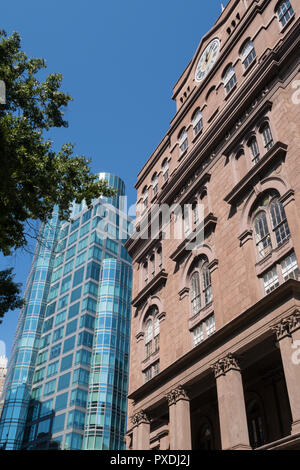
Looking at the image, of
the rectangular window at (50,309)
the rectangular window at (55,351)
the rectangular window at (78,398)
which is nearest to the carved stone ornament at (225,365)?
the rectangular window at (78,398)

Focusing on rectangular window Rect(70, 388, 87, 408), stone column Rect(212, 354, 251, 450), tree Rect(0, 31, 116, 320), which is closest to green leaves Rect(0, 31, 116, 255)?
tree Rect(0, 31, 116, 320)

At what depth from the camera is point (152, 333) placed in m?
31.3

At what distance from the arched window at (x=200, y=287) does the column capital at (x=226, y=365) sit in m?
4.45

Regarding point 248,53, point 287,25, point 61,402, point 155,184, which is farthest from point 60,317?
point 287,25

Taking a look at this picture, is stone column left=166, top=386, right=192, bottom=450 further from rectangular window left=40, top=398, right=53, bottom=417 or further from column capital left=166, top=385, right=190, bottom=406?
rectangular window left=40, top=398, right=53, bottom=417

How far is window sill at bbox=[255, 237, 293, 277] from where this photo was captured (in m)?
20.0

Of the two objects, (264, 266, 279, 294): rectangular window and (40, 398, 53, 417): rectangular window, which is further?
(40, 398, 53, 417): rectangular window

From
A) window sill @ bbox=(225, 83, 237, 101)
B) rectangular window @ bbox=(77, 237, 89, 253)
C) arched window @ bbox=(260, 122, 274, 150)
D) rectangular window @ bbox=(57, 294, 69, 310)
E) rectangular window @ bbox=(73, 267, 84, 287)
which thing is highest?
rectangular window @ bbox=(77, 237, 89, 253)

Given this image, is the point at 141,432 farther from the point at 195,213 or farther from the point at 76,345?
the point at 76,345

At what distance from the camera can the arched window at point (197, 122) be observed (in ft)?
114

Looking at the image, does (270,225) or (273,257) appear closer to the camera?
(273,257)

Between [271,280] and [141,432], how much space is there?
533 inches

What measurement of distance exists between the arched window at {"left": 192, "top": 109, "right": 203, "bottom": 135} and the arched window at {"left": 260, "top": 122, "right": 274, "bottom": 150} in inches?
395
